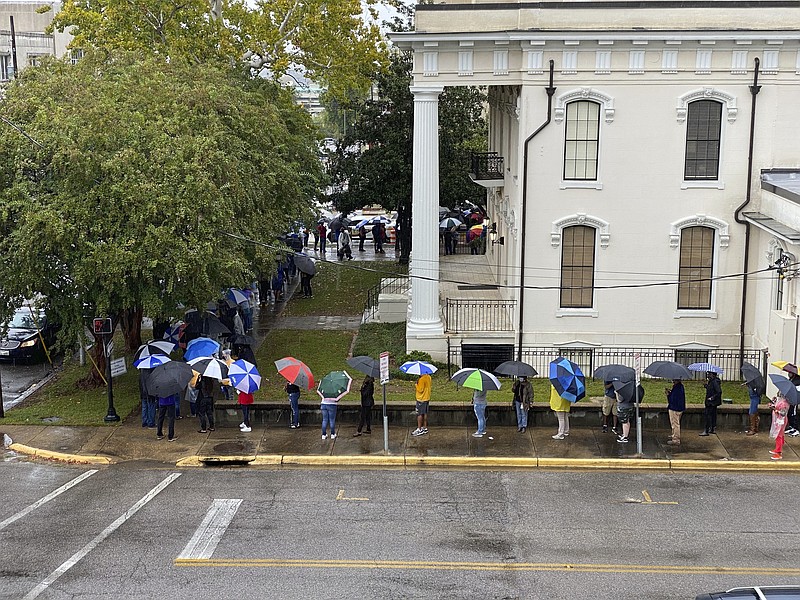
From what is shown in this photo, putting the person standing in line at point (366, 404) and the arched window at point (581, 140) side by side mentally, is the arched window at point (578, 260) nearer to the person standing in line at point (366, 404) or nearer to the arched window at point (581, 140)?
the arched window at point (581, 140)

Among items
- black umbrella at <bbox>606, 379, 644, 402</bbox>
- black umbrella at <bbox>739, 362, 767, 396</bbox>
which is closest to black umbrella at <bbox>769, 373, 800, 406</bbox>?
black umbrella at <bbox>739, 362, 767, 396</bbox>

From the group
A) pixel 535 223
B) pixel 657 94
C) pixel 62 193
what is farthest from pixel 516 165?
pixel 62 193

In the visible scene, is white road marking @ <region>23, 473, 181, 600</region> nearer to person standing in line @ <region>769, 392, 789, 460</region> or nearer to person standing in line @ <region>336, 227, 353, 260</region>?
person standing in line @ <region>769, 392, 789, 460</region>

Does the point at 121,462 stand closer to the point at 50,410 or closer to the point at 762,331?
the point at 50,410

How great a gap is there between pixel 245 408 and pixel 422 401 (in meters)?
3.78

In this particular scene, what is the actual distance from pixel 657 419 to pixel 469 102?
22.1 m

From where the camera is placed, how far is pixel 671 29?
25.2 m

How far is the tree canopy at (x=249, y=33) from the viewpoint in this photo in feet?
116

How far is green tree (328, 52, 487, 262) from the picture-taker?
39625 mm

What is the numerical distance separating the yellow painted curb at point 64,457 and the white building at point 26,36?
43.9m

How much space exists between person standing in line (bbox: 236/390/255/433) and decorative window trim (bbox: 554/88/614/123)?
10338 millimetres

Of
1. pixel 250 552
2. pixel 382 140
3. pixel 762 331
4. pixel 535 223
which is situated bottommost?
pixel 250 552

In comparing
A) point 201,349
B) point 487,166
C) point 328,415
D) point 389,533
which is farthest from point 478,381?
point 487,166

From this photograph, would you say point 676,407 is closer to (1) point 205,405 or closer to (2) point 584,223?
(2) point 584,223
